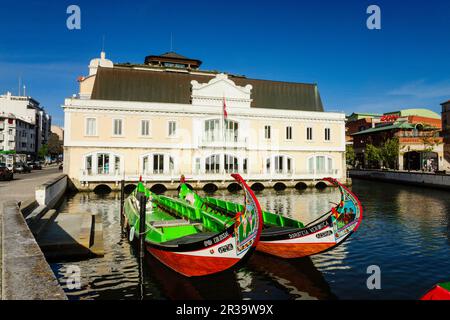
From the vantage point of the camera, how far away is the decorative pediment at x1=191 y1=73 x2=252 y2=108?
43.7 meters

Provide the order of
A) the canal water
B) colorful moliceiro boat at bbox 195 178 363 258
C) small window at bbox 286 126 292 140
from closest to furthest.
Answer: the canal water < colorful moliceiro boat at bbox 195 178 363 258 < small window at bbox 286 126 292 140

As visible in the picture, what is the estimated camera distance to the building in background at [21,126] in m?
87.1

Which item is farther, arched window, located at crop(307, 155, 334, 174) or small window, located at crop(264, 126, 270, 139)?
arched window, located at crop(307, 155, 334, 174)

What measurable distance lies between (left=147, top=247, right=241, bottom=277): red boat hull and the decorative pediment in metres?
33.4

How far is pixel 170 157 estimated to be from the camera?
41.9m

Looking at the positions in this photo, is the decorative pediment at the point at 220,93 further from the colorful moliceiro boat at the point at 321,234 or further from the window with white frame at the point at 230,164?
the colorful moliceiro boat at the point at 321,234

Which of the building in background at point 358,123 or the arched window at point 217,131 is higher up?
the building in background at point 358,123

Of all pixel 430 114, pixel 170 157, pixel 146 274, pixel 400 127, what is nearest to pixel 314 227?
pixel 146 274

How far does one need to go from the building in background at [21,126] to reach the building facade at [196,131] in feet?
162

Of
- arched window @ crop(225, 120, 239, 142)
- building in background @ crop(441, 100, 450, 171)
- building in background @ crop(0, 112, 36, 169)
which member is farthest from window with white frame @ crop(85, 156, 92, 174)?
building in background @ crop(441, 100, 450, 171)

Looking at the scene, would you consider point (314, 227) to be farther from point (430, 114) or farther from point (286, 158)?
point (430, 114)

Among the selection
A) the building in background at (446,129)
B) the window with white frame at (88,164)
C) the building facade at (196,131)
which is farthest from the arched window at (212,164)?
the building in background at (446,129)

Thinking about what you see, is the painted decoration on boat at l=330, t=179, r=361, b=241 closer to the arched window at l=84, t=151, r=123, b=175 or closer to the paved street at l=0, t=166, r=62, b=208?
the paved street at l=0, t=166, r=62, b=208

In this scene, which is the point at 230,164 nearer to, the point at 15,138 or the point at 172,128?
the point at 172,128
